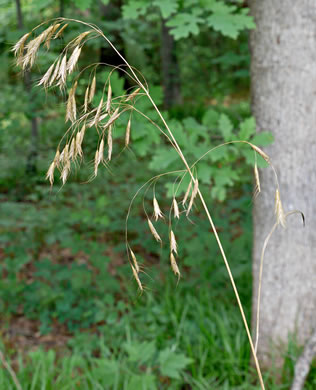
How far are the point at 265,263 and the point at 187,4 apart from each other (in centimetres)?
150

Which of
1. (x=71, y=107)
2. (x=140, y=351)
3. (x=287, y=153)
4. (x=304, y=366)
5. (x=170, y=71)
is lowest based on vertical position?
(x=140, y=351)

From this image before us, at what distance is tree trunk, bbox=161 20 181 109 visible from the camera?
1019 centimetres

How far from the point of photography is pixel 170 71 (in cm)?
1059

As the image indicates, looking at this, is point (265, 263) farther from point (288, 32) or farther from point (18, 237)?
point (18, 237)

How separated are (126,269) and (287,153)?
7.46 ft

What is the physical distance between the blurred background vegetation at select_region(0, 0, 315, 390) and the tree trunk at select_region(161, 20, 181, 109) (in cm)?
455

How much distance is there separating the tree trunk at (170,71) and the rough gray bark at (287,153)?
8.02 m

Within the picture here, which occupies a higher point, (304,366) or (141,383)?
(304,366)

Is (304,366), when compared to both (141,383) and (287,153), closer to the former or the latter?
(141,383)

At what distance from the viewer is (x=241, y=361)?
2.64m

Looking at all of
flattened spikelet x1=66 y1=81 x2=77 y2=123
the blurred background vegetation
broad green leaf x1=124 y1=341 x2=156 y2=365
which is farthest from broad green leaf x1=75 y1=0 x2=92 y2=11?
broad green leaf x1=124 y1=341 x2=156 y2=365

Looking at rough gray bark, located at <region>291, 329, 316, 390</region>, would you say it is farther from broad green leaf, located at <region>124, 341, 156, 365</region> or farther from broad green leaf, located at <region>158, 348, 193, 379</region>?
broad green leaf, located at <region>124, 341, 156, 365</region>

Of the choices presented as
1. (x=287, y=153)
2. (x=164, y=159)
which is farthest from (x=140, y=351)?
(x=287, y=153)

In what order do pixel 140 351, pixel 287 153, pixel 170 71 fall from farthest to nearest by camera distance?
pixel 170 71
pixel 140 351
pixel 287 153
